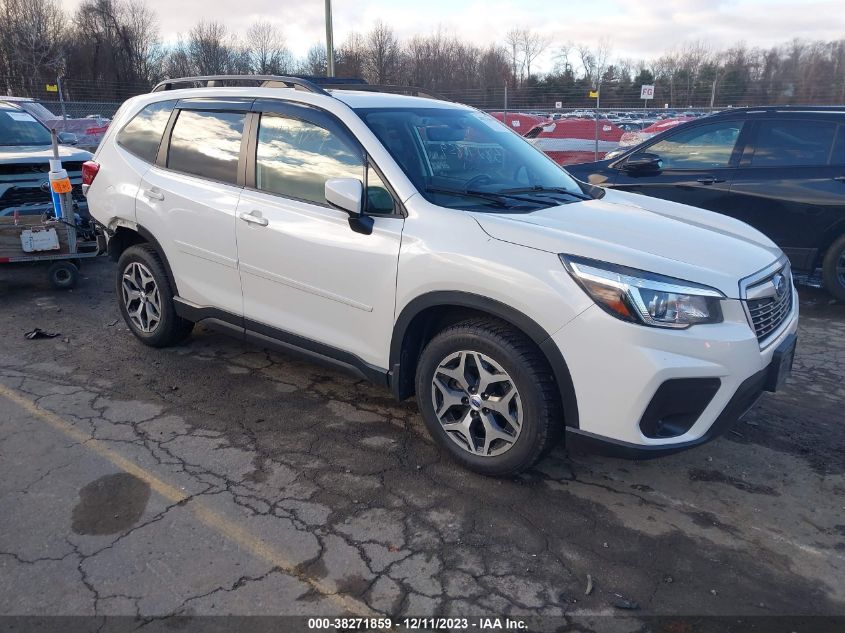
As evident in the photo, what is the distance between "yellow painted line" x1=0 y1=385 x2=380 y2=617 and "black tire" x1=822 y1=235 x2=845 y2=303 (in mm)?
5922

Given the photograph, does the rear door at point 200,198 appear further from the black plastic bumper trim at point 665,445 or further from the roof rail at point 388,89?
the black plastic bumper trim at point 665,445

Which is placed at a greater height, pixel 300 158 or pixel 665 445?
pixel 300 158

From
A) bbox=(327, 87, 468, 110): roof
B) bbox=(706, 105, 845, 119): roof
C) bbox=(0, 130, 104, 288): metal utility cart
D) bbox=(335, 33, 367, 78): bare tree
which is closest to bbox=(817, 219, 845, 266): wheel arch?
bbox=(706, 105, 845, 119): roof

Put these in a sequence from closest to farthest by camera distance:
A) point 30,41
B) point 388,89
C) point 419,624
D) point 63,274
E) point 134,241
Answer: point 419,624, point 388,89, point 134,241, point 63,274, point 30,41

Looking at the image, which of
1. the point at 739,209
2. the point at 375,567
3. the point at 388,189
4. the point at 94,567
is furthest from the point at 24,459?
the point at 739,209

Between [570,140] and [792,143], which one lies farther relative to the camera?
[570,140]

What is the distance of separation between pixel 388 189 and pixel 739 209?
183 inches

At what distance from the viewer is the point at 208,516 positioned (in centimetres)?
321

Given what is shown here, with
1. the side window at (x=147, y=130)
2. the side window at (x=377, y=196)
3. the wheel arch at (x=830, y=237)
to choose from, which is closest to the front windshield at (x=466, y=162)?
the side window at (x=377, y=196)

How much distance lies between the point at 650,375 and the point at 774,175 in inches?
191

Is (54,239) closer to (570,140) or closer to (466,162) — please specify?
(466,162)

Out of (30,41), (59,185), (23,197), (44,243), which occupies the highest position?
(30,41)

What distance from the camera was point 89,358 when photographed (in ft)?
17.1

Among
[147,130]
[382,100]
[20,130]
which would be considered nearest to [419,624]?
[382,100]
